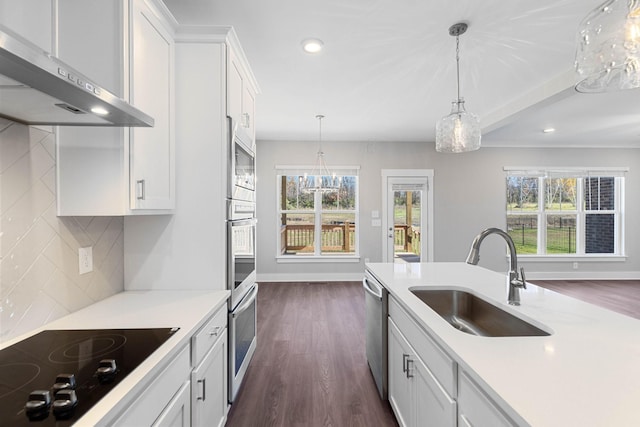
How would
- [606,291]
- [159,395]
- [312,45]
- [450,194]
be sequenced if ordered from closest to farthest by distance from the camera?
[159,395], [312,45], [606,291], [450,194]

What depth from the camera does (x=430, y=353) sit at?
1257 millimetres

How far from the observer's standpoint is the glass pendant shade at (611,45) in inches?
49.6

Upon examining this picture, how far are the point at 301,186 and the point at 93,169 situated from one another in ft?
14.3

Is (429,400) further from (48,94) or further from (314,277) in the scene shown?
(314,277)

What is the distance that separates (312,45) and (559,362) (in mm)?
2447

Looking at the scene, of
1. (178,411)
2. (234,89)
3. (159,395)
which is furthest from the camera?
(234,89)

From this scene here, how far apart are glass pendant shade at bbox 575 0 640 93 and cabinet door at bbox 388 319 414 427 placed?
5.28 feet

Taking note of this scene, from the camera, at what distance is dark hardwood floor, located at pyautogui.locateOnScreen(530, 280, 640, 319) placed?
4251mm

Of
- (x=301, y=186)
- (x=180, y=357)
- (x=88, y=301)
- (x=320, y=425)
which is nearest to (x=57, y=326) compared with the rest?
(x=88, y=301)

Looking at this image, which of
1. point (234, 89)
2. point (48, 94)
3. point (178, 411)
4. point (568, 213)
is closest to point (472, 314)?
point (178, 411)

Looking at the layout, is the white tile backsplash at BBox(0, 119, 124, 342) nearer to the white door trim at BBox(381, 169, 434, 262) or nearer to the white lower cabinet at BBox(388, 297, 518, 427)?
the white lower cabinet at BBox(388, 297, 518, 427)

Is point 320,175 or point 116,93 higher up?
point 320,175

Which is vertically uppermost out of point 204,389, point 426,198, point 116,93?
point 116,93

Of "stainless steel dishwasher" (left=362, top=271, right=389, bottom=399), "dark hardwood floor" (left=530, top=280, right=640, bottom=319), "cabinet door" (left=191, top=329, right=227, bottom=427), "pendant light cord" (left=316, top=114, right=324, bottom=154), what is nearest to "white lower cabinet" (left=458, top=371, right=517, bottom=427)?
"stainless steel dishwasher" (left=362, top=271, right=389, bottom=399)
